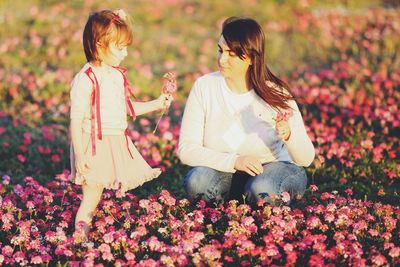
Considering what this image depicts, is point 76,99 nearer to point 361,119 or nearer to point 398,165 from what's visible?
point 398,165

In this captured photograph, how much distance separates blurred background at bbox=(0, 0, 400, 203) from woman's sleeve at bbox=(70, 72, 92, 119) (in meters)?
1.95

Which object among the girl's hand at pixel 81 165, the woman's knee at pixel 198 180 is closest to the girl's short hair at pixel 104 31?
the girl's hand at pixel 81 165

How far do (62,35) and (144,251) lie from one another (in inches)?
258

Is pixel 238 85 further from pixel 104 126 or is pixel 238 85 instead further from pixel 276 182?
pixel 104 126

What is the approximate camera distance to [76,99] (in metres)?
4.24

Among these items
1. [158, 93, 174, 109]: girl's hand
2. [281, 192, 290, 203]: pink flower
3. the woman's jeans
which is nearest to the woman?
the woman's jeans

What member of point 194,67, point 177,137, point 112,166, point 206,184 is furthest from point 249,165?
point 194,67

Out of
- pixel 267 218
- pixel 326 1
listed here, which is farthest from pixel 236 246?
pixel 326 1

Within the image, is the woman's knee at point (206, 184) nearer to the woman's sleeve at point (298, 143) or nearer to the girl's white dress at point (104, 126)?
the girl's white dress at point (104, 126)

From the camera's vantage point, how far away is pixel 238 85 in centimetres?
494

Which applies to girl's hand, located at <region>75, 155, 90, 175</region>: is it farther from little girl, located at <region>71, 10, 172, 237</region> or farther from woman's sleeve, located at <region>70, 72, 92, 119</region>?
woman's sleeve, located at <region>70, 72, 92, 119</region>

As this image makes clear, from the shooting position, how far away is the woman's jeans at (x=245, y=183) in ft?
15.2

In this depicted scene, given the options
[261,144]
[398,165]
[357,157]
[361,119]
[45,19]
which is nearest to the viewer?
[261,144]

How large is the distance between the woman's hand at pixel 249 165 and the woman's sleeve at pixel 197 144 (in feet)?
0.23
